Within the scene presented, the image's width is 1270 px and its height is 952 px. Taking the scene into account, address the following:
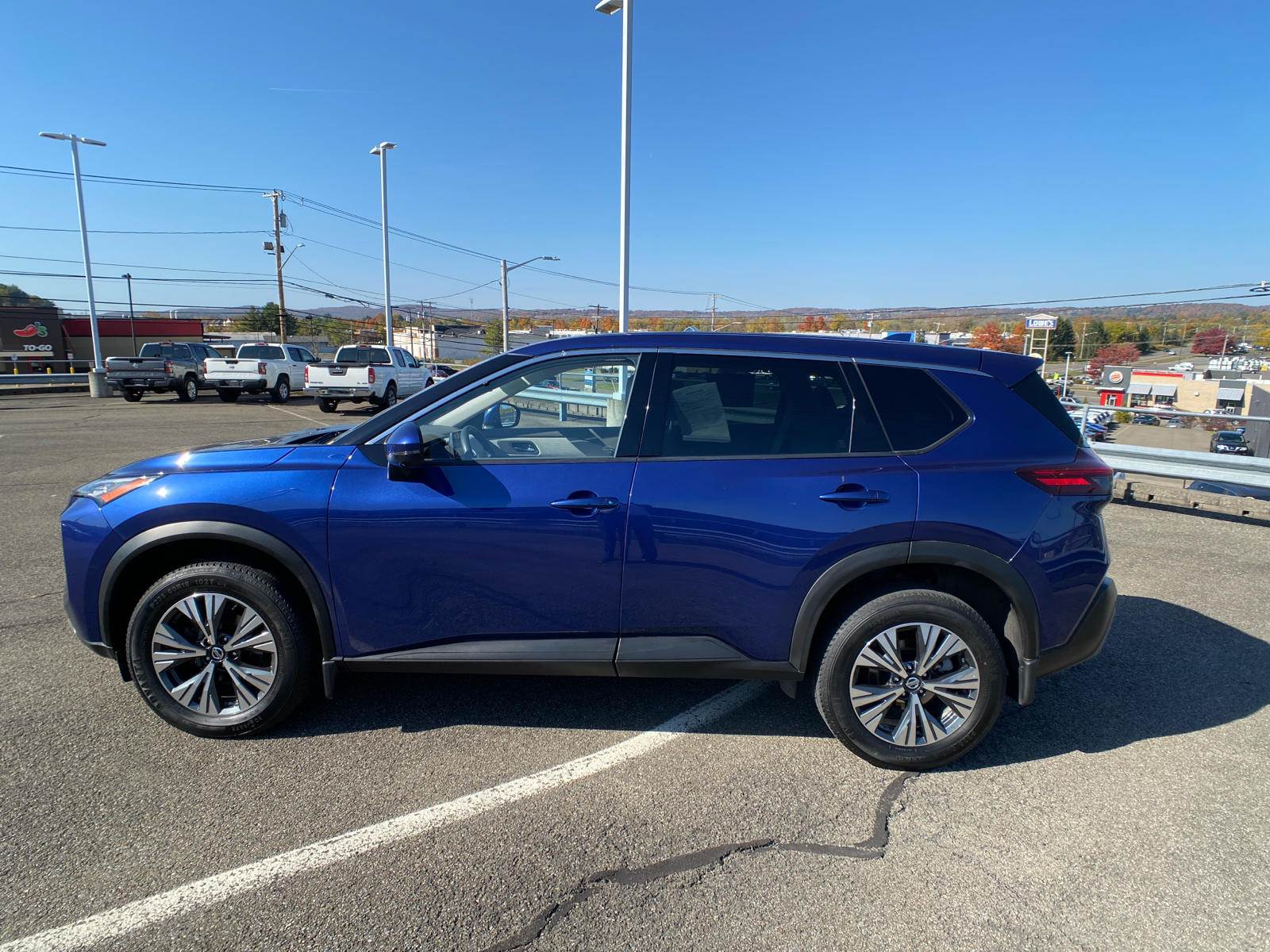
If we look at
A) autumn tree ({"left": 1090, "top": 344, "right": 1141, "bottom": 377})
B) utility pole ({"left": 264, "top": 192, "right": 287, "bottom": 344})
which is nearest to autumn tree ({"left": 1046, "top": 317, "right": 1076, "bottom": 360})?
autumn tree ({"left": 1090, "top": 344, "right": 1141, "bottom": 377})

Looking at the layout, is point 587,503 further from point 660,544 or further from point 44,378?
point 44,378

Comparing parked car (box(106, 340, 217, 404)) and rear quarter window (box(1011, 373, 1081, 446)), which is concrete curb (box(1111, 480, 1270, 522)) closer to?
rear quarter window (box(1011, 373, 1081, 446))

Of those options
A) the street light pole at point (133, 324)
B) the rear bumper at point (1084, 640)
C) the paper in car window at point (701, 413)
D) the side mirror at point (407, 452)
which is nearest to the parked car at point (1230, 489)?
the rear bumper at point (1084, 640)

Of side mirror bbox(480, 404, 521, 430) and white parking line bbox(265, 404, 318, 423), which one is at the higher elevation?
side mirror bbox(480, 404, 521, 430)

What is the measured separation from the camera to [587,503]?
300cm

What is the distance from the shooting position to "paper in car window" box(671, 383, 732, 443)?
10.3ft

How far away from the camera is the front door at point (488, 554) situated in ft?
9.88

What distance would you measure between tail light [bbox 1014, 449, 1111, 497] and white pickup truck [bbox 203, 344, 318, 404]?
2461cm

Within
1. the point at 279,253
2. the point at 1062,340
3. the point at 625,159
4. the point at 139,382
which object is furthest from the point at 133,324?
the point at 1062,340

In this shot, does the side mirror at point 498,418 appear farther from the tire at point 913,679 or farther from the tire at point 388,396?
the tire at point 388,396

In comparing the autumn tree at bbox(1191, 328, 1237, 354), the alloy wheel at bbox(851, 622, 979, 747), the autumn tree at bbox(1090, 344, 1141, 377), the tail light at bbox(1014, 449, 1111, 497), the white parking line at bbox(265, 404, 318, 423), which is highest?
the autumn tree at bbox(1191, 328, 1237, 354)

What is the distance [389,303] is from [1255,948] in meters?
34.2

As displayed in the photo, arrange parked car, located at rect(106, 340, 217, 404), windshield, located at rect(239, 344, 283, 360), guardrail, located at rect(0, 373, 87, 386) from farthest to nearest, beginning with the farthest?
guardrail, located at rect(0, 373, 87, 386), windshield, located at rect(239, 344, 283, 360), parked car, located at rect(106, 340, 217, 404)

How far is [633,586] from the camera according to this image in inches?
120
